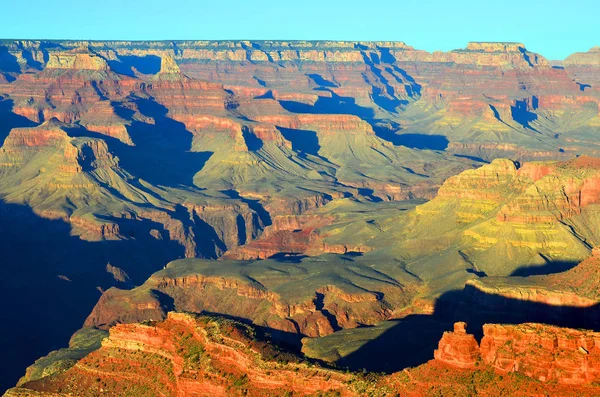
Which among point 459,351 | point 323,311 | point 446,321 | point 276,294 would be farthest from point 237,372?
point 276,294

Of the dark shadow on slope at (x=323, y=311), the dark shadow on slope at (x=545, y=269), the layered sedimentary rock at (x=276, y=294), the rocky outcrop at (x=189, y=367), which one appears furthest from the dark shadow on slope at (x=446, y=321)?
the rocky outcrop at (x=189, y=367)

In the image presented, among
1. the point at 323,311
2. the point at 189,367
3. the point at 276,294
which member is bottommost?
the point at 189,367

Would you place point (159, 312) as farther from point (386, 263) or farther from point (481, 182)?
point (481, 182)

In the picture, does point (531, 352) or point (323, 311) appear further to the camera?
point (323, 311)

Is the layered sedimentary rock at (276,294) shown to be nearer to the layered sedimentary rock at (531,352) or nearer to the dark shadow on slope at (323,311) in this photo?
the dark shadow on slope at (323,311)

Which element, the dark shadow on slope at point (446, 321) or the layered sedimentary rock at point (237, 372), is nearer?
the layered sedimentary rock at point (237, 372)

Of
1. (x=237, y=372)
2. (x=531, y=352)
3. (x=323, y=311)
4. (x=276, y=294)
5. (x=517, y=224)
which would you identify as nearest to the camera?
(x=531, y=352)

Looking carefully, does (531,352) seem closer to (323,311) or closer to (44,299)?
(323,311)

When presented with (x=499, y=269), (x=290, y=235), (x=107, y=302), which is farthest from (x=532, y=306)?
(x=290, y=235)

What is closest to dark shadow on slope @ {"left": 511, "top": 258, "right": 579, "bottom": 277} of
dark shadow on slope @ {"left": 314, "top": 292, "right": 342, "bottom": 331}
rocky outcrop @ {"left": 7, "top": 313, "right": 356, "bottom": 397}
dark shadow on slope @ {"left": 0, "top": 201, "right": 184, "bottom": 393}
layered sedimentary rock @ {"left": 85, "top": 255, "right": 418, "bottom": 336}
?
layered sedimentary rock @ {"left": 85, "top": 255, "right": 418, "bottom": 336}
